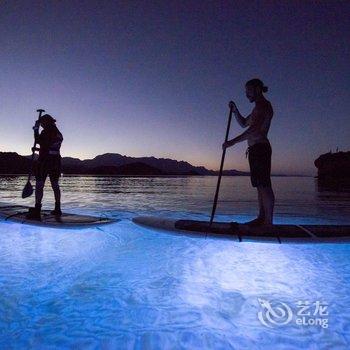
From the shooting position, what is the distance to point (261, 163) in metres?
5.74

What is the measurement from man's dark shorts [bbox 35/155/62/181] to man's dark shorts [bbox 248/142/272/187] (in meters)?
5.48

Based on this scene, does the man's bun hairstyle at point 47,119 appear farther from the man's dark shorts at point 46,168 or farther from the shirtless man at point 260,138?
the shirtless man at point 260,138

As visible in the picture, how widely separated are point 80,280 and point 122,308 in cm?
145

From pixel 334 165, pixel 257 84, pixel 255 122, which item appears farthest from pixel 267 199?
pixel 334 165

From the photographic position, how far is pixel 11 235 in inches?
351

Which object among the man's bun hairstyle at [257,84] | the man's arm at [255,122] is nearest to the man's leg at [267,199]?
the man's arm at [255,122]

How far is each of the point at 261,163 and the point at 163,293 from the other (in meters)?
3.06

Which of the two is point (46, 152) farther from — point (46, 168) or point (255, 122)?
point (255, 122)

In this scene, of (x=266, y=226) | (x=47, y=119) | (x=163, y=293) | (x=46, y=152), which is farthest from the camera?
(x=46, y=152)

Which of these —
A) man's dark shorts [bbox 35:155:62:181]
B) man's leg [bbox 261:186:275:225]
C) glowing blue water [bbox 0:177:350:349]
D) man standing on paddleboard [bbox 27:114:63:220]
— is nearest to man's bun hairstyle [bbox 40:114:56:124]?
man standing on paddleboard [bbox 27:114:63:220]

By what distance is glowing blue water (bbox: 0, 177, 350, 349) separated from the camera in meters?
3.69

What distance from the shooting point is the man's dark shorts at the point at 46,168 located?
7949mm

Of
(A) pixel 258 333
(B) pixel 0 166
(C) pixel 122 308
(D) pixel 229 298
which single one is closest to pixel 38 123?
(C) pixel 122 308

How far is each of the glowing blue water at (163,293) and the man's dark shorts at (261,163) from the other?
6.17 ft
